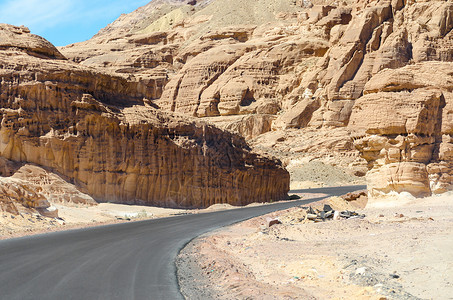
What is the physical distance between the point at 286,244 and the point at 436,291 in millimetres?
6022

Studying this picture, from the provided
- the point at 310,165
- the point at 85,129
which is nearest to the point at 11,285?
the point at 85,129

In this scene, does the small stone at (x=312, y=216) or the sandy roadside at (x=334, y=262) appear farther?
the small stone at (x=312, y=216)

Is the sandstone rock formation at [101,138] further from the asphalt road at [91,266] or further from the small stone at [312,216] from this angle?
the small stone at [312,216]

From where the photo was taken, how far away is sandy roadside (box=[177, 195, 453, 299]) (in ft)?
26.2

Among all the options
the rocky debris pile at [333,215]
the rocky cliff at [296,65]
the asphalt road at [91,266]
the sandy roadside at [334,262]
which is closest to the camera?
the sandy roadside at [334,262]

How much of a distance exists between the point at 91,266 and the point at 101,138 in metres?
21.1

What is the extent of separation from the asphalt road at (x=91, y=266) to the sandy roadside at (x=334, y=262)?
0.55 m

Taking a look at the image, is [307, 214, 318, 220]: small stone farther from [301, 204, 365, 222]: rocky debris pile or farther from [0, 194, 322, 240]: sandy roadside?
[0, 194, 322, 240]: sandy roadside

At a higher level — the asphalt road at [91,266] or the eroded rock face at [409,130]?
the eroded rock face at [409,130]

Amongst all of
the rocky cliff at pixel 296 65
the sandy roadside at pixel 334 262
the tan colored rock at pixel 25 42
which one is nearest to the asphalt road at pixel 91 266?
the sandy roadside at pixel 334 262

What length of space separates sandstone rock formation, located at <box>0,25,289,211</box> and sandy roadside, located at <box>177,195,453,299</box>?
15.6m

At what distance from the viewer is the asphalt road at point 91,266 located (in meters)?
8.84

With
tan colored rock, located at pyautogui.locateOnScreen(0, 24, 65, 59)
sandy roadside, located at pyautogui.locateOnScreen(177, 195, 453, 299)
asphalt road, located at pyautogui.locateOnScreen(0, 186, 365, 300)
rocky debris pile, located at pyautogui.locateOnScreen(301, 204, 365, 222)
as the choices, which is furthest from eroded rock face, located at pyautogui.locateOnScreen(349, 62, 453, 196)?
tan colored rock, located at pyautogui.locateOnScreen(0, 24, 65, 59)

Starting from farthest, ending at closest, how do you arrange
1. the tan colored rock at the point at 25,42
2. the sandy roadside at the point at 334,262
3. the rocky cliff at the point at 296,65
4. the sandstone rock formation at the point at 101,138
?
the rocky cliff at the point at 296,65 → the tan colored rock at the point at 25,42 → the sandstone rock formation at the point at 101,138 → the sandy roadside at the point at 334,262
